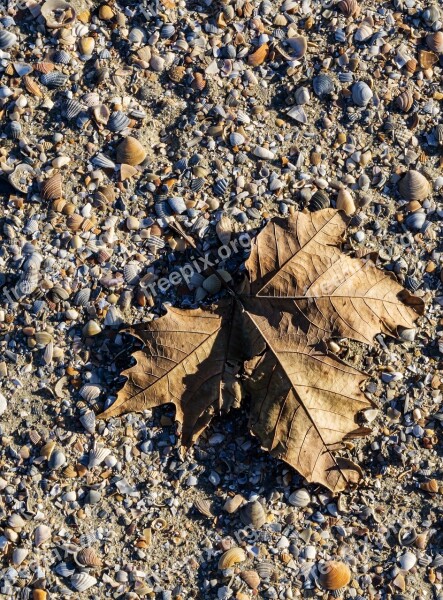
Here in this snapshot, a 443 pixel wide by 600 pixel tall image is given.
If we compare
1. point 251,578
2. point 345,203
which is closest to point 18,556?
point 251,578

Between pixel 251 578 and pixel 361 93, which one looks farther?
pixel 361 93

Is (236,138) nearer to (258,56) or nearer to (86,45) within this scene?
(258,56)

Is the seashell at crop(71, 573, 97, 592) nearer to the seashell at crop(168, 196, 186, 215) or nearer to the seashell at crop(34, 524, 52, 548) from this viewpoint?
the seashell at crop(34, 524, 52, 548)

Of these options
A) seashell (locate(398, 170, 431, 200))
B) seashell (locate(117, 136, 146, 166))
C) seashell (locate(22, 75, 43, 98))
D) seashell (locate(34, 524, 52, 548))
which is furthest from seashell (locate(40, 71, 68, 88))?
seashell (locate(34, 524, 52, 548))

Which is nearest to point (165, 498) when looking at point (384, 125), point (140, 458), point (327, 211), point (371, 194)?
point (140, 458)

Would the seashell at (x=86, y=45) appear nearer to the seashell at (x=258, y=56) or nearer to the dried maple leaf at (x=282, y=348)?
the seashell at (x=258, y=56)
